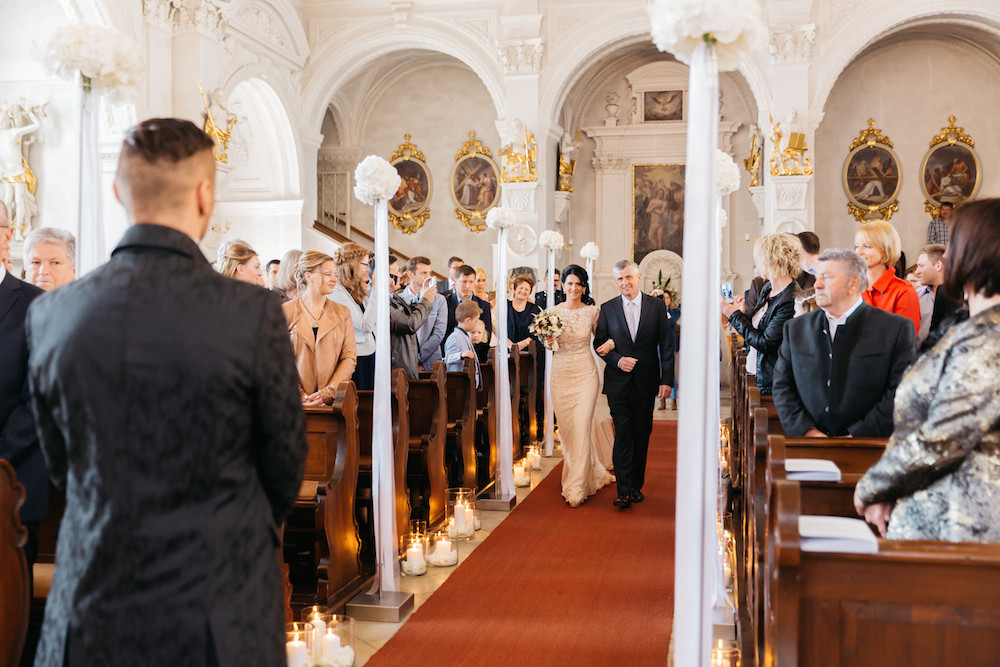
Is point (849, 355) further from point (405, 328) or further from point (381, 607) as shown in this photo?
point (405, 328)

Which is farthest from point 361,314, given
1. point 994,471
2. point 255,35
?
point 255,35

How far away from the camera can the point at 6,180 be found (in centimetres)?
1066

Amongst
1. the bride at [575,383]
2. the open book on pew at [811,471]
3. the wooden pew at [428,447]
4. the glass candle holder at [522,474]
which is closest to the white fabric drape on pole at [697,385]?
the open book on pew at [811,471]

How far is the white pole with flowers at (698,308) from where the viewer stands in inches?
107

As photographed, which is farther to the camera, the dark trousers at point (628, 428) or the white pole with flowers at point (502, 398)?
the white pole with flowers at point (502, 398)

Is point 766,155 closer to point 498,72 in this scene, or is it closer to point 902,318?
point 498,72

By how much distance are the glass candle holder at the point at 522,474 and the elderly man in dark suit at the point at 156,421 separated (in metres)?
6.17

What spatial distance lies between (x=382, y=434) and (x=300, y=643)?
53.7 inches

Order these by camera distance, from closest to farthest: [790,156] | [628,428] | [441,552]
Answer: [441,552]
[628,428]
[790,156]

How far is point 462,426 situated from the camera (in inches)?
262

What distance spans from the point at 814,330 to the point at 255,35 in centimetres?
1173

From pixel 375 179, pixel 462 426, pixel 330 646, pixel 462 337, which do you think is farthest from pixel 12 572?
pixel 462 337

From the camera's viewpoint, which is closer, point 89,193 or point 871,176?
point 89,193

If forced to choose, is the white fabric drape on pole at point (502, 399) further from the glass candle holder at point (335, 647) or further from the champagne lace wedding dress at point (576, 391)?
the glass candle holder at point (335, 647)
